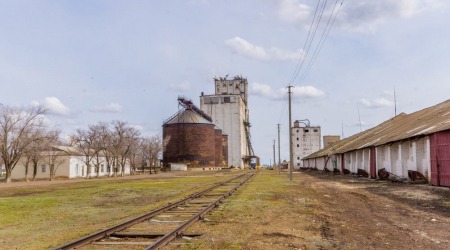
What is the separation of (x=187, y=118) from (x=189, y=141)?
5873mm

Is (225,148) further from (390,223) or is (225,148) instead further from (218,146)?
(390,223)

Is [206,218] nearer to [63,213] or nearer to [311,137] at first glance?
[63,213]

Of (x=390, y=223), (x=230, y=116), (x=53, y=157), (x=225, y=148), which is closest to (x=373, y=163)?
(x=390, y=223)

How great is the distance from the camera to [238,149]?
122250 mm

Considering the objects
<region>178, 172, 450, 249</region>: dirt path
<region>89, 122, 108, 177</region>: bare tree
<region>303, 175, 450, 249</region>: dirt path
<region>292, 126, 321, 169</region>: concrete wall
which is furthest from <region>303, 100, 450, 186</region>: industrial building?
<region>292, 126, 321, 169</region>: concrete wall

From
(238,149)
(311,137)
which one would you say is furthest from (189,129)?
(311,137)

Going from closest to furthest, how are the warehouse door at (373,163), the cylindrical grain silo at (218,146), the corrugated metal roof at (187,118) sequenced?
the warehouse door at (373,163) → the corrugated metal roof at (187,118) → the cylindrical grain silo at (218,146)

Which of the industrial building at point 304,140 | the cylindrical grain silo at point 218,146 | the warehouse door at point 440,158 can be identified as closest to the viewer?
the warehouse door at point 440,158

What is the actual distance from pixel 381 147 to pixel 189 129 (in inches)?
2647

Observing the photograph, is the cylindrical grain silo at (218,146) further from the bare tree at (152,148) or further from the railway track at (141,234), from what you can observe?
the railway track at (141,234)

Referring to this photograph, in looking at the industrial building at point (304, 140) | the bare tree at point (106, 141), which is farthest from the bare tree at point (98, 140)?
the industrial building at point (304, 140)

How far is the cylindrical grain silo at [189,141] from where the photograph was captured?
324 feet

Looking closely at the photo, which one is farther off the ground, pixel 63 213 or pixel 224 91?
pixel 224 91

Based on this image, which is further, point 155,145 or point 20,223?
point 155,145
